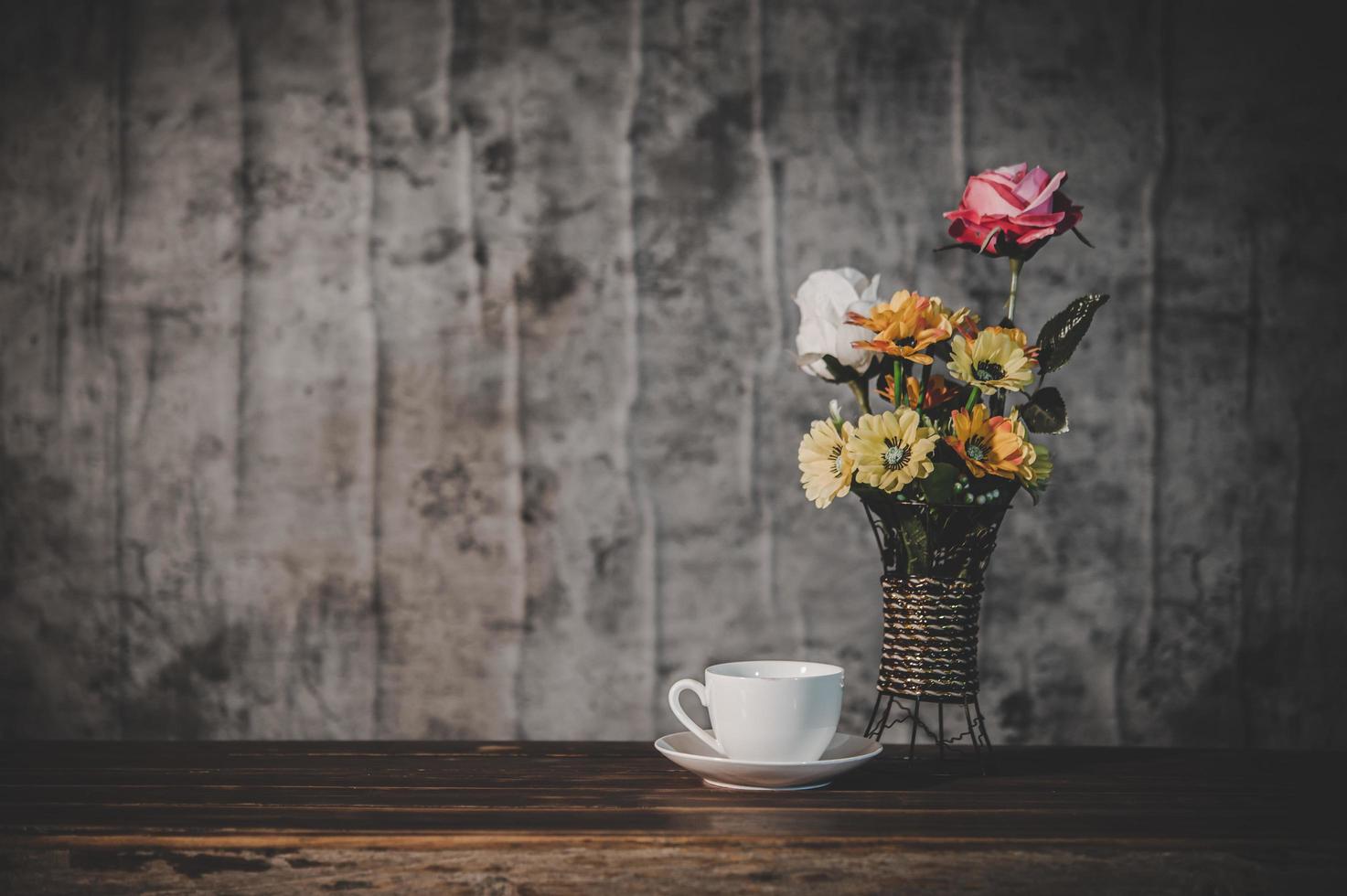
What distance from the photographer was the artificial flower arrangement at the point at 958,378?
2.80 ft

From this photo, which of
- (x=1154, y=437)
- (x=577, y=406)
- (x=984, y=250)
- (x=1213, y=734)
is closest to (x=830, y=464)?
(x=984, y=250)

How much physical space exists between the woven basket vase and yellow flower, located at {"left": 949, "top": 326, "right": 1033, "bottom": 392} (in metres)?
0.10

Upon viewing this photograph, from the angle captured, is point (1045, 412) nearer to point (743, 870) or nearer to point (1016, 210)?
point (1016, 210)

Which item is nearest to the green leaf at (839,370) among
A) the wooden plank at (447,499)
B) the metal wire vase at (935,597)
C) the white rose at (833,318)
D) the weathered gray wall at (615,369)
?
the white rose at (833,318)

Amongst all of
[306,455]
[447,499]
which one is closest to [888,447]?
[447,499]

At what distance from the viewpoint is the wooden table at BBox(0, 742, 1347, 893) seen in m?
0.68

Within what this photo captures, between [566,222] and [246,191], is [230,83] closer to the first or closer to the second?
[246,191]

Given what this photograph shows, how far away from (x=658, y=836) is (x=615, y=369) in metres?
0.92

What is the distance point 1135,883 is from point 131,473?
4.58 ft

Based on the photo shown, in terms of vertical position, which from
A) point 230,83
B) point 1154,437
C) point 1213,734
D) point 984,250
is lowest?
point 1213,734

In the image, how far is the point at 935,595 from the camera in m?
0.88

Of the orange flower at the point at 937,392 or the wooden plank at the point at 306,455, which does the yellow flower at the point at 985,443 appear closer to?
the orange flower at the point at 937,392

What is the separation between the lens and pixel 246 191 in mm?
1561

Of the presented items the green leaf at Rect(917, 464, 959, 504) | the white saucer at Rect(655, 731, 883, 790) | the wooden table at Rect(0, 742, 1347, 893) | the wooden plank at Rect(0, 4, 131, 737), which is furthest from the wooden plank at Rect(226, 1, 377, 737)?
the green leaf at Rect(917, 464, 959, 504)
